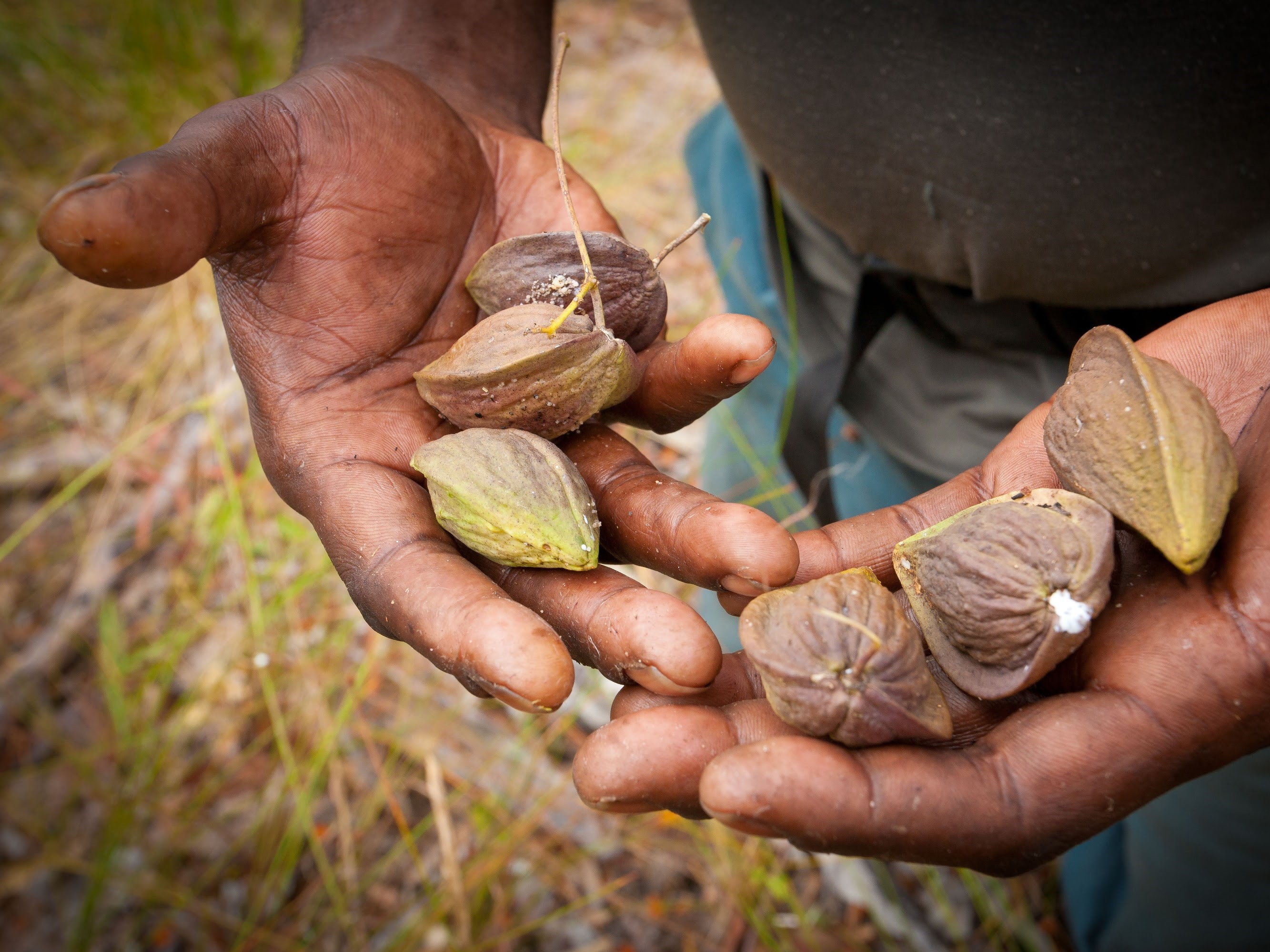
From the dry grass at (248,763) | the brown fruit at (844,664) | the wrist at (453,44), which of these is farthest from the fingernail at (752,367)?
the dry grass at (248,763)

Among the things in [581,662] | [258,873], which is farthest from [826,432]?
[258,873]

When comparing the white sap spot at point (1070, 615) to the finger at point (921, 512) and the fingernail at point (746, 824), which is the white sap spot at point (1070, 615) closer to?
the finger at point (921, 512)

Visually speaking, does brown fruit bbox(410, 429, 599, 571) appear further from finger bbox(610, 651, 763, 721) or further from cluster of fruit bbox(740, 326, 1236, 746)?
cluster of fruit bbox(740, 326, 1236, 746)

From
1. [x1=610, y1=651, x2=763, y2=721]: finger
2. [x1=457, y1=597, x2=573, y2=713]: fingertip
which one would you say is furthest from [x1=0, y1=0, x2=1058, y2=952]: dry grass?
[x1=457, y1=597, x2=573, y2=713]: fingertip

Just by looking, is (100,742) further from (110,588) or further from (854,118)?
(854,118)

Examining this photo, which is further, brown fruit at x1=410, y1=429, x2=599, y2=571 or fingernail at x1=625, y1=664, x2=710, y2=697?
brown fruit at x1=410, y1=429, x2=599, y2=571
